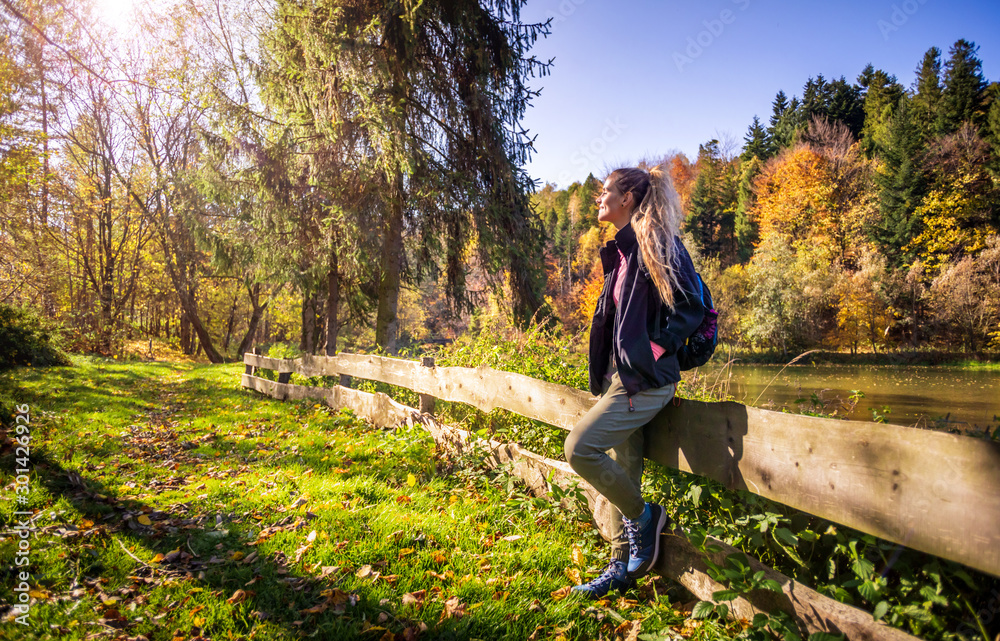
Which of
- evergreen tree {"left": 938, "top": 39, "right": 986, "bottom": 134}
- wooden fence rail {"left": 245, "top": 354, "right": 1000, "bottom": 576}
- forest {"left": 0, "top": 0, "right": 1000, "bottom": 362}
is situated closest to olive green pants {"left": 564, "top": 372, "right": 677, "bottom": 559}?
wooden fence rail {"left": 245, "top": 354, "right": 1000, "bottom": 576}

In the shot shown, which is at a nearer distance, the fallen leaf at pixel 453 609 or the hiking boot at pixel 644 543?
the fallen leaf at pixel 453 609

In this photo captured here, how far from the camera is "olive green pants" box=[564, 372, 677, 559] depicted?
7.89 ft

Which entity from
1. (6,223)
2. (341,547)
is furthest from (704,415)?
(6,223)

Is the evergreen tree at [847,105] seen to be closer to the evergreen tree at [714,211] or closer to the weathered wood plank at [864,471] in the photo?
the evergreen tree at [714,211]

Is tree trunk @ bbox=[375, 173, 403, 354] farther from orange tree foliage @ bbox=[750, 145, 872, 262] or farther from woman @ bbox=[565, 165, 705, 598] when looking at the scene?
orange tree foliage @ bbox=[750, 145, 872, 262]

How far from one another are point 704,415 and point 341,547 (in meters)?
2.27

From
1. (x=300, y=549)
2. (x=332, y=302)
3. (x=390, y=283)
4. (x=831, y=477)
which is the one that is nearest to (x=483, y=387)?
(x=300, y=549)

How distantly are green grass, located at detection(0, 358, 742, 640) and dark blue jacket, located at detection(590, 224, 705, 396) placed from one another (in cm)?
120

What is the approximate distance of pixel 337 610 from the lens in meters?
2.41

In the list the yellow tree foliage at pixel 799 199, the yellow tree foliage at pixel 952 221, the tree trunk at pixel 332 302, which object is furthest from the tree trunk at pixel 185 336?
the yellow tree foliage at pixel 952 221

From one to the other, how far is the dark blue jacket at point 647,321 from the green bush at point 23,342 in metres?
14.1

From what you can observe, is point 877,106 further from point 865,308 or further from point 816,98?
point 865,308

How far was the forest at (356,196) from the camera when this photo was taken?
952 cm

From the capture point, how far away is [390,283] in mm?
10641
